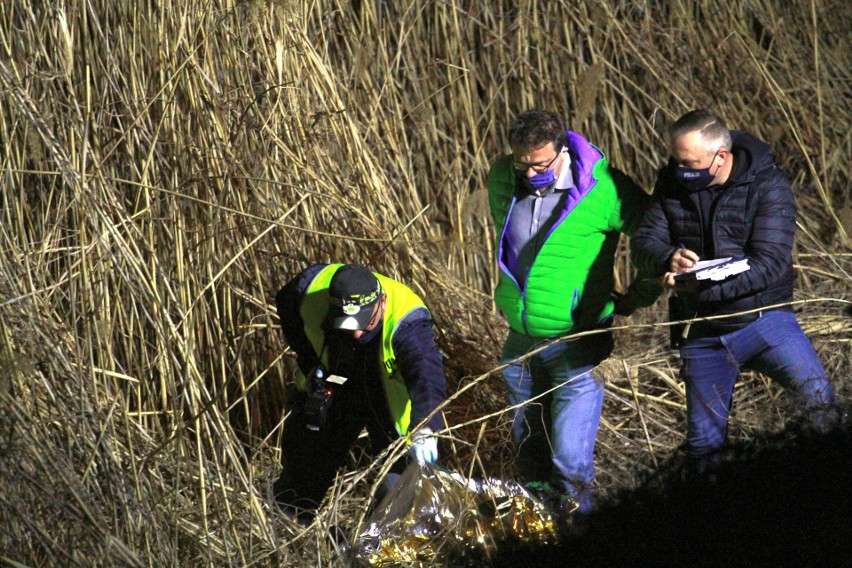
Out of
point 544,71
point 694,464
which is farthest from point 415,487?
point 544,71

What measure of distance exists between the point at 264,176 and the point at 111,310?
2.40 feet

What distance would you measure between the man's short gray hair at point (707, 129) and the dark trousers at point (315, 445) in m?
1.35

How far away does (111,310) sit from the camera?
9.75 feet

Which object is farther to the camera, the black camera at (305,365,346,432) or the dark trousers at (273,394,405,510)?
the dark trousers at (273,394,405,510)

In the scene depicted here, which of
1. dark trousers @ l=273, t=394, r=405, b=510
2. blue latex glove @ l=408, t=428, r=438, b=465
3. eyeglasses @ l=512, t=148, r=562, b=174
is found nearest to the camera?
blue latex glove @ l=408, t=428, r=438, b=465

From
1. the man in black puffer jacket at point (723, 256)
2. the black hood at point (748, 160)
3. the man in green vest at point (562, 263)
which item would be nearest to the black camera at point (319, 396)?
the man in green vest at point (562, 263)

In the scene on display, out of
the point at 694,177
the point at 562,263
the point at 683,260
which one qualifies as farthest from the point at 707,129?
the point at 562,263

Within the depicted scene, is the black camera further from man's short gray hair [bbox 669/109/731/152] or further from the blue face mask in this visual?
man's short gray hair [bbox 669/109/731/152]

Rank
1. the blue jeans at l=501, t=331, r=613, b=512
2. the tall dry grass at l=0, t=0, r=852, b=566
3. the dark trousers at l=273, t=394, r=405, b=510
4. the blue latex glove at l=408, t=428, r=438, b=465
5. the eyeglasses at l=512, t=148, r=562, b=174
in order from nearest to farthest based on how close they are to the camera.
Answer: the tall dry grass at l=0, t=0, r=852, b=566 < the blue latex glove at l=408, t=428, r=438, b=465 < the eyeglasses at l=512, t=148, r=562, b=174 < the blue jeans at l=501, t=331, r=613, b=512 < the dark trousers at l=273, t=394, r=405, b=510

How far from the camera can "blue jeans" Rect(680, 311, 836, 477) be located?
8.55 feet

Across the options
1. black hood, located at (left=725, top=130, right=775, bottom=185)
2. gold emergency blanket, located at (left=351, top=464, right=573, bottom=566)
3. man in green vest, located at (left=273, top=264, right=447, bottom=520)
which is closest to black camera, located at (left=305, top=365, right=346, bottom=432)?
man in green vest, located at (left=273, top=264, right=447, bottom=520)

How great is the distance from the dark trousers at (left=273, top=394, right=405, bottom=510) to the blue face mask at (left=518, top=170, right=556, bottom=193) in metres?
0.91

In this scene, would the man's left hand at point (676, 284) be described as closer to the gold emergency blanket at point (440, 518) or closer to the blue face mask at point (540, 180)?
the blue face mask at point (540, 180)

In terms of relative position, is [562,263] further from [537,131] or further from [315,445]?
[315,445]
